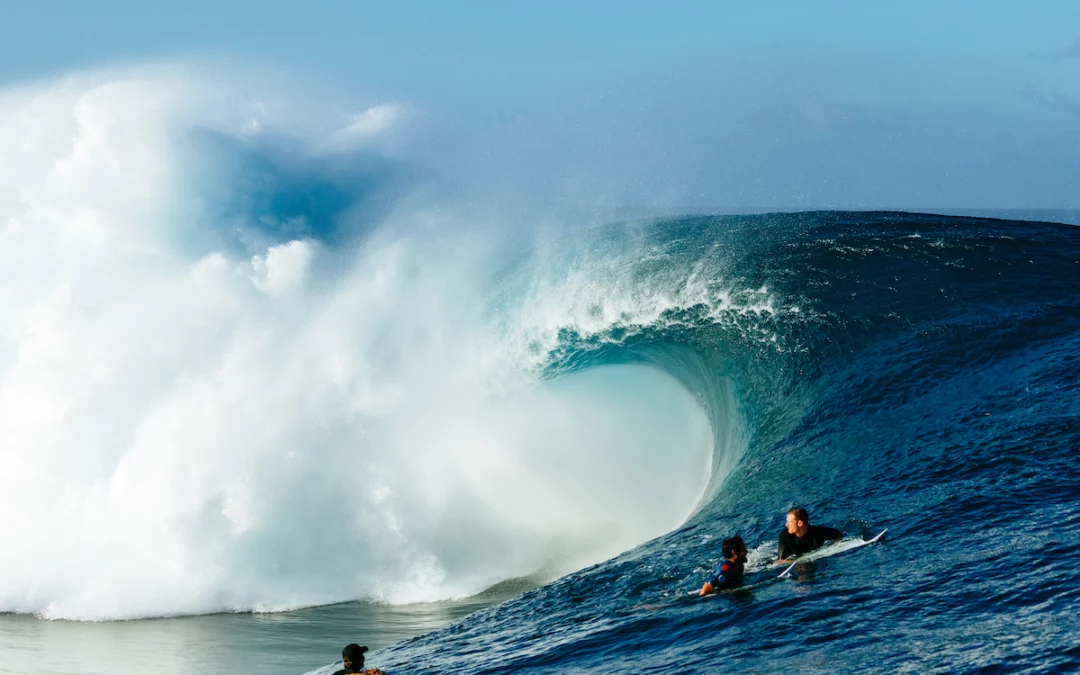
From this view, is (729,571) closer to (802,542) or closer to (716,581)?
(716,581)

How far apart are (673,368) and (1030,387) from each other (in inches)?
297

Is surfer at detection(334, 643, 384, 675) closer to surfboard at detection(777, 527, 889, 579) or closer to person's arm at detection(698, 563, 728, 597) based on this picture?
person's arm at detection(698, 563, 728, 597)

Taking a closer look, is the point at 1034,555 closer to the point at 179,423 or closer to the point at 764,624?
the point at 764,624

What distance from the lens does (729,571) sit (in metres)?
9.66

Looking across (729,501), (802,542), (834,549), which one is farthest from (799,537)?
(729,501)

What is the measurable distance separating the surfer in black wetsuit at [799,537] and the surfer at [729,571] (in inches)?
25.0

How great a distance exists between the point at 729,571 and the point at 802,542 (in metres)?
1.05

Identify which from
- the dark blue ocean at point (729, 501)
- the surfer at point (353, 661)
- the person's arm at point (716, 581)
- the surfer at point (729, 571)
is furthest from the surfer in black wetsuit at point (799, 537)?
the surfer at point (353, 661)

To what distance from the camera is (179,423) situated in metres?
16.8

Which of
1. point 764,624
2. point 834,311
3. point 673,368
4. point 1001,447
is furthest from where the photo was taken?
point 673,368

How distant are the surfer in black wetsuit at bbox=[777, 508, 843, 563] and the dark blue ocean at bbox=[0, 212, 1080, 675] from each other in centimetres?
32

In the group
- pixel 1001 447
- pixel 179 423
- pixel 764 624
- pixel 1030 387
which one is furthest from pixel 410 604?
pixel 1030 387

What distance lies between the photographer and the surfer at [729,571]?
9656 millimetres

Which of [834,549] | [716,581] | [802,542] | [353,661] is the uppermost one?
[802,542]
